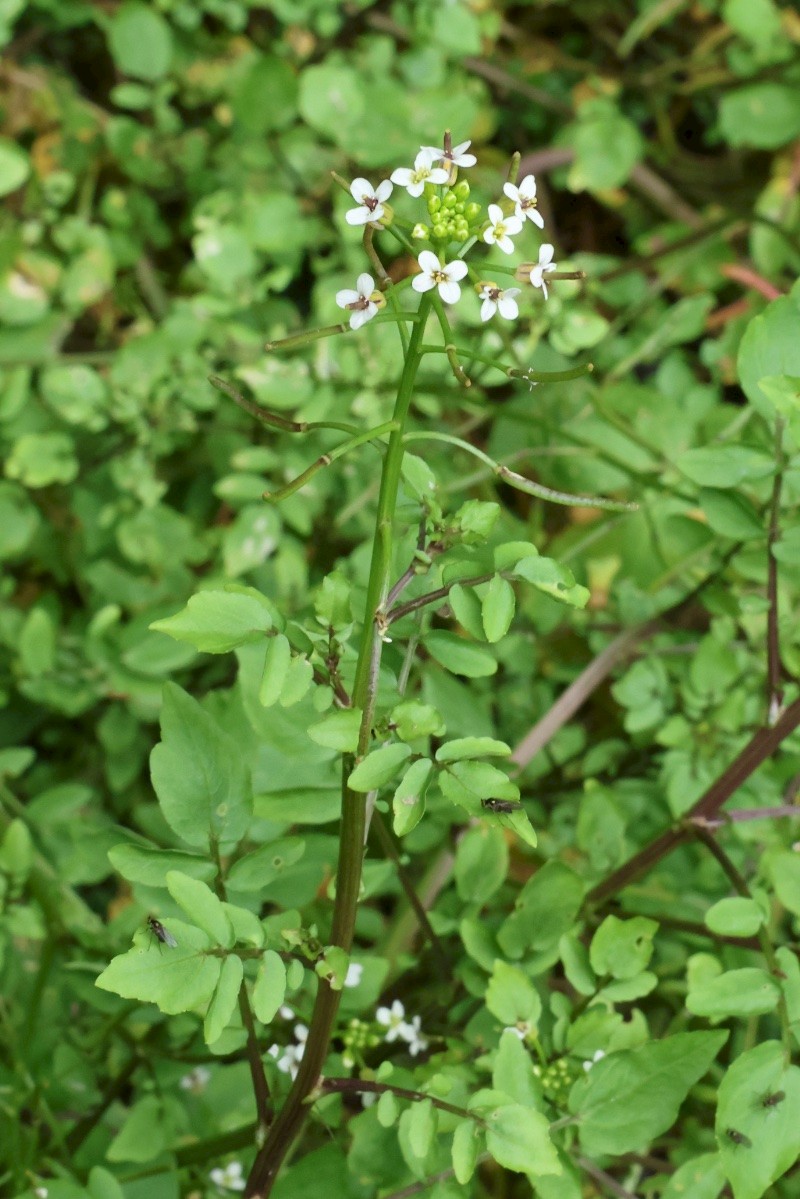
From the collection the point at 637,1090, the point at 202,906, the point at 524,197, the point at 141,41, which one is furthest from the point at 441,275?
the point at 141,41

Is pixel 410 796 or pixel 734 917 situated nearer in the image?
pixel 410 796

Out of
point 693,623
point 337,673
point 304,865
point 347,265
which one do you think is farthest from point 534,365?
point 337,673

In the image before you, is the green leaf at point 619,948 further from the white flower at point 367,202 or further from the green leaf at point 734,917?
the white flower at point 367,202

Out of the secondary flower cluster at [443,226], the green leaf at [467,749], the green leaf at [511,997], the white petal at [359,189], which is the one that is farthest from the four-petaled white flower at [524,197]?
the green leaf at [511,997]

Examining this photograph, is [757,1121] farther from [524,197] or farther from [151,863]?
[524,197]

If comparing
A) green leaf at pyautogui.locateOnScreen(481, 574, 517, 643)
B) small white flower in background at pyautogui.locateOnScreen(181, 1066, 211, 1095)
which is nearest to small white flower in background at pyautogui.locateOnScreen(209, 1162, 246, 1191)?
small white flower in background at pyautogui.locateOnScreen(181, 1066, 211, 1095)

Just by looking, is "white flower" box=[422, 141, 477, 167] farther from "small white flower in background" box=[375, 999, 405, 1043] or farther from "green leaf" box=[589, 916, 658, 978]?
"small white flower in background" box=[375, 999, 405, 1043]
